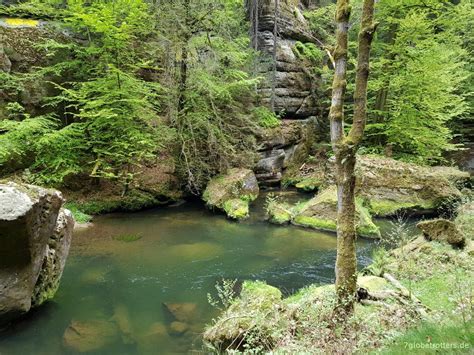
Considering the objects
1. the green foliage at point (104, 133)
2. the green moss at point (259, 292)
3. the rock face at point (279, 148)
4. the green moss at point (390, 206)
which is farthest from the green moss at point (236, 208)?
the green moss at point (259, 292)

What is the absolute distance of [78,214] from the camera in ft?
43.5

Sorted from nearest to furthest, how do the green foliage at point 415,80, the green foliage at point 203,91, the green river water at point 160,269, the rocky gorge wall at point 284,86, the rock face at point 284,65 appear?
1. the green river water at point 160,269
2. the green foliage at point 203,91
3. the green foliage at point 415,80
4. the rocky gorge wall at point 284,86
5. the rock face at point 284,65

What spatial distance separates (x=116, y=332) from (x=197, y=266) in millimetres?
3247

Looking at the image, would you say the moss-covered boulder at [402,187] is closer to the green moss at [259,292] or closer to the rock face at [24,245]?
the green moss at [259,292]

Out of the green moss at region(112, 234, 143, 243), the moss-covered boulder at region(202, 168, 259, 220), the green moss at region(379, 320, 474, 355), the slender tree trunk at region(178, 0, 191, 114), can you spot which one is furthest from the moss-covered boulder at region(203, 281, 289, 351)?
the slender tree trunk at region(178, 0, 191, 114)

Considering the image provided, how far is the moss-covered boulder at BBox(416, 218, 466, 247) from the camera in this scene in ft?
28.1

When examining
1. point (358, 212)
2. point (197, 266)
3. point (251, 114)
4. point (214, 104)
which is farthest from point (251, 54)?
point (197, 266)

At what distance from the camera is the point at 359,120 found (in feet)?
17.1

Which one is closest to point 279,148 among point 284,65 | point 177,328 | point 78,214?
point 284,65

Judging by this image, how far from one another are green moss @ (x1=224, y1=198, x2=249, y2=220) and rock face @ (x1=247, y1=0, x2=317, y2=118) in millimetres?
8680

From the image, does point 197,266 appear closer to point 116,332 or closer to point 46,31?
point 116,332

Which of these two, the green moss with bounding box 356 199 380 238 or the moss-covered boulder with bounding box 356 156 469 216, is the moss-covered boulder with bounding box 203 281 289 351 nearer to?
the green moss with bounding box 356 199 380 238

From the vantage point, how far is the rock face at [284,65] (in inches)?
871

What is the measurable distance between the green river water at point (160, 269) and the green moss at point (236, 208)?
39cm
